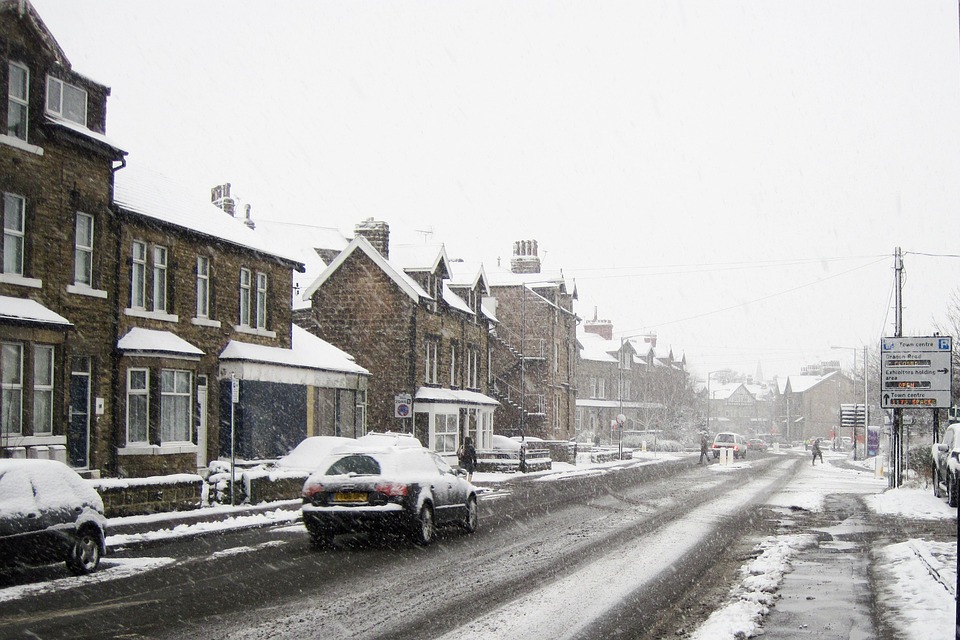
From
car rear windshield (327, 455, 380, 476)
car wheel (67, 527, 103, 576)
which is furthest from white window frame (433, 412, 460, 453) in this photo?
car wheel (67, 527, 103, 576)

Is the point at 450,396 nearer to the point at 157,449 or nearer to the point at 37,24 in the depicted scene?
the point at 157,449

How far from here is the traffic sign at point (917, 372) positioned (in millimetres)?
23734

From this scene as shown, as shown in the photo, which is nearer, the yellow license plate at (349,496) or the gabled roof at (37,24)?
the yellow license plate at (349,496)

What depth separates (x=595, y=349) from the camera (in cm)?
9675

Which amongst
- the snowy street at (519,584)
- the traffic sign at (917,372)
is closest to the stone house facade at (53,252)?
the snowy street at (519,584)

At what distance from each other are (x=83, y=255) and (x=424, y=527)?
1114cm

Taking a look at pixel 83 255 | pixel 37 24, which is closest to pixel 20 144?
pixel 37 24

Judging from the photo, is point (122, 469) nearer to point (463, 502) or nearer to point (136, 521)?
point (136, 521)

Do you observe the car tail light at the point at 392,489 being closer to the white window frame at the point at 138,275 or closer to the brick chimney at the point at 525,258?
the white window frame at the point at 138,275

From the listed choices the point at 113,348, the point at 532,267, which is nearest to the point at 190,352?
the point at 113,348

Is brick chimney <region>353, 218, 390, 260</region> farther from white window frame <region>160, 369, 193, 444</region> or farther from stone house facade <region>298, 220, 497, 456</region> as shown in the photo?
white window frame <region>160, 369, 193, 444</region>

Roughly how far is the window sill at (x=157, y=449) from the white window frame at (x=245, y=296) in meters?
4.63

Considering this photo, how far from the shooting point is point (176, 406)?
25.5m

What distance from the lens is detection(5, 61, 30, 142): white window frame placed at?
2055cm
